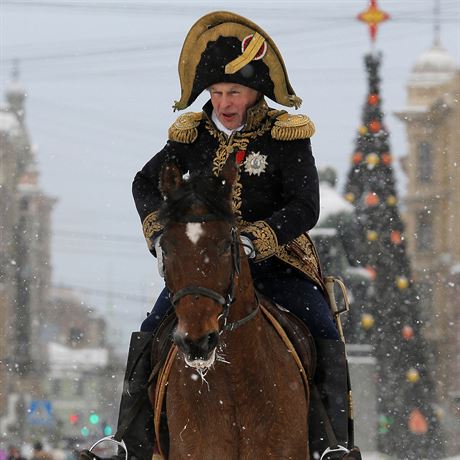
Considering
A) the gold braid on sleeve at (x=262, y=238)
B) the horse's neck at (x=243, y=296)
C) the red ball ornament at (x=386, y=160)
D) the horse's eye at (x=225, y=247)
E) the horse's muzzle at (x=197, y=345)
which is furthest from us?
the red ball ornament at (x=386, y=160)

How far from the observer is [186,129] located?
385 inches

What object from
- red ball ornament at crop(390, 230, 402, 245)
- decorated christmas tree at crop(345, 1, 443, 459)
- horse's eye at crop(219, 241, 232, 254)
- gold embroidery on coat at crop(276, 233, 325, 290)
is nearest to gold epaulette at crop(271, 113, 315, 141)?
gold embroidery on coat at crop(276, 233, 325, 290)

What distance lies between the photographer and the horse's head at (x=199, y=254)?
7.66 meters

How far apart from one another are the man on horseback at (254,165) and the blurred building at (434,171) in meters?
55.5

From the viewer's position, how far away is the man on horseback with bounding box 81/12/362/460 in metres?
9.32

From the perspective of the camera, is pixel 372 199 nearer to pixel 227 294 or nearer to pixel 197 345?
pixel 227 294

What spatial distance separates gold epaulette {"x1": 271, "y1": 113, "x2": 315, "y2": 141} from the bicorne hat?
236 millimetres

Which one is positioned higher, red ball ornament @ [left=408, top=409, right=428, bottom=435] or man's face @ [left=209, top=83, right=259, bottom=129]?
man's face @ [left=209, top=83, right=259, bottom=129]

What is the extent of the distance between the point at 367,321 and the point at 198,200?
23.6m

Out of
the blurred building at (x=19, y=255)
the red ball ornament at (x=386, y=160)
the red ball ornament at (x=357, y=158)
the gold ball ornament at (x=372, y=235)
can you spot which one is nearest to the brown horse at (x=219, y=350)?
→ the red ball ornament at (x=357, y=158)

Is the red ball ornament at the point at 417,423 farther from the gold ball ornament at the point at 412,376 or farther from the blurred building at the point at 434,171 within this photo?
the blurred building at the point at 434,171

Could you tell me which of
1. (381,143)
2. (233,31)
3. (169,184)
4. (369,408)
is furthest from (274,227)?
(381,143)

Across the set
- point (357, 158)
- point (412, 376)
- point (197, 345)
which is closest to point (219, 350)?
point (197, 345)

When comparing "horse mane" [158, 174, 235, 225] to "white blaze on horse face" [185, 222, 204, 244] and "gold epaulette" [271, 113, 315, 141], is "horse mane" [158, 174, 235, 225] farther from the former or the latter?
"gold epaulette" [271, 113, 315, 141]
